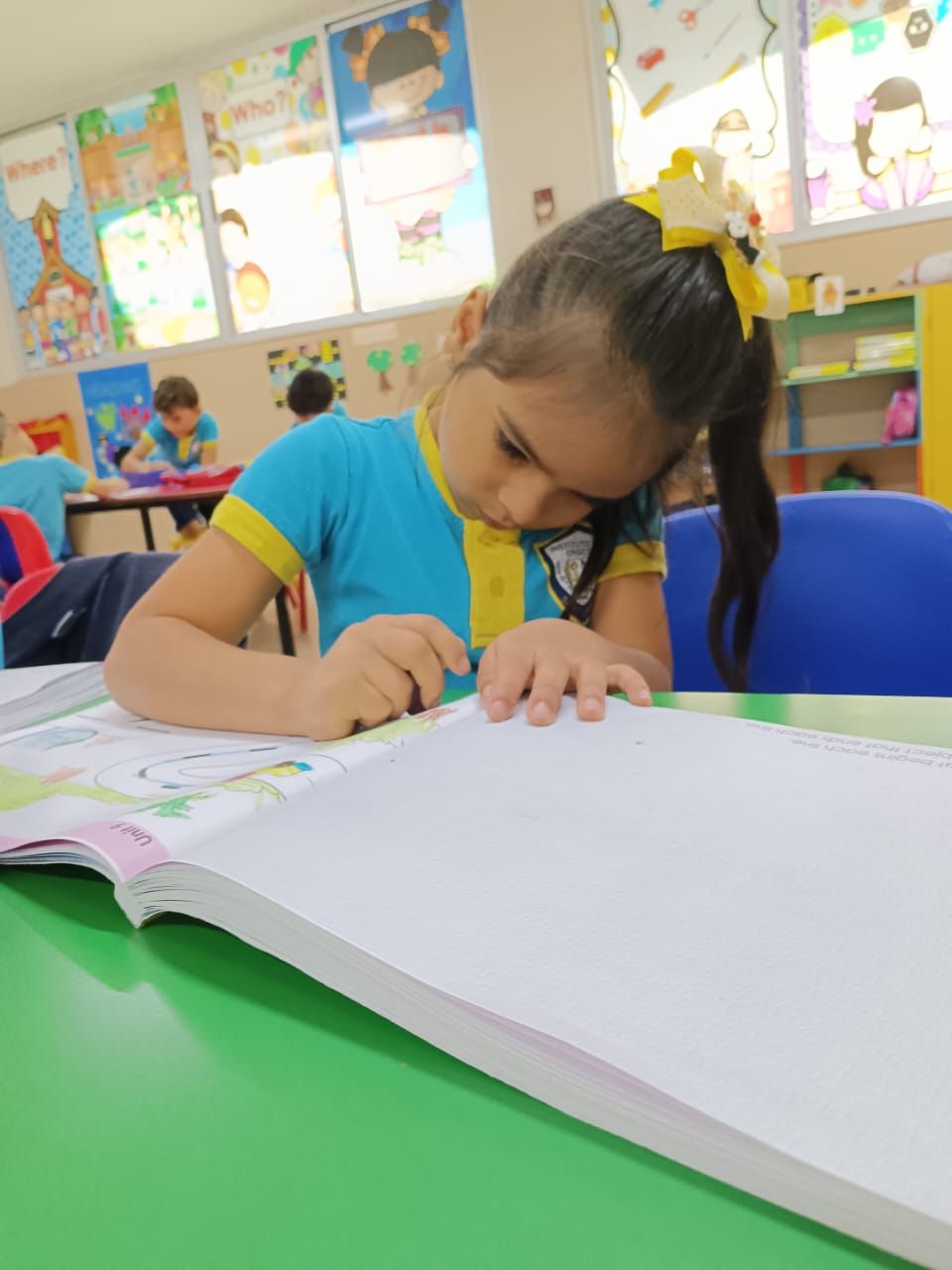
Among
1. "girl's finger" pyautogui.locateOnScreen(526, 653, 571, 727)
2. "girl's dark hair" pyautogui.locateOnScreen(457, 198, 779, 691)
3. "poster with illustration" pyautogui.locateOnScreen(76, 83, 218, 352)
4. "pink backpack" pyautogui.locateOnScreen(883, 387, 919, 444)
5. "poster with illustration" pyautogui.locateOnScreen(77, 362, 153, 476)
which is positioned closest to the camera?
"girl's finger" pyautogui.locateOnScreen(526, 653, 571, 727)

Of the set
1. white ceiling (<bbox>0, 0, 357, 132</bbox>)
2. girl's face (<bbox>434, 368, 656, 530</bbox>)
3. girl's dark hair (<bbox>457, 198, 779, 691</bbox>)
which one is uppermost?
white ceiling (<bbox>0, 0, 357, 132</bbox>)

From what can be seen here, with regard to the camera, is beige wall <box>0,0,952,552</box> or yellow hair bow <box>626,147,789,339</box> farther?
beige wall <box>0,0,952,552</box>

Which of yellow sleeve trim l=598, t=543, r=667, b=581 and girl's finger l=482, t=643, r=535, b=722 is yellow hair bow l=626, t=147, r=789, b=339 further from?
girl's finger l=482, t=643, r=535, b=722

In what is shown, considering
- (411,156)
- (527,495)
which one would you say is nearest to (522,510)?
(527,495)

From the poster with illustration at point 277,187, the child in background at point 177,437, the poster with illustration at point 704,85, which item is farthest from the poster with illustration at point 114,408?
the poster with illustration at point 704,85

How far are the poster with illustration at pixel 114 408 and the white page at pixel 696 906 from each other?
4956 millimetres

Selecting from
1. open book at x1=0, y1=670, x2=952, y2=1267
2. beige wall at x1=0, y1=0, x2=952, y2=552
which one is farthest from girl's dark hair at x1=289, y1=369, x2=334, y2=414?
open book at x1=0, y1=670, x2=952, y2=1267

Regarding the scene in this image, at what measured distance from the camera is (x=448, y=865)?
1.02ft

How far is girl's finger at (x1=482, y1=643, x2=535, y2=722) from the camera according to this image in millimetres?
492

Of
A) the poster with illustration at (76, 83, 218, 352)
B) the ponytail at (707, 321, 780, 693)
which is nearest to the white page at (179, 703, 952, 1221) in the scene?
the ponytail at (707, 321, 780, 693)

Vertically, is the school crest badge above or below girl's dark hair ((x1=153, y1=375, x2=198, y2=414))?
below

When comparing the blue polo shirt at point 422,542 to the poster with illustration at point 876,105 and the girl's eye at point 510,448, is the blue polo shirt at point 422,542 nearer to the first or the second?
the girl's eye at point 510,448

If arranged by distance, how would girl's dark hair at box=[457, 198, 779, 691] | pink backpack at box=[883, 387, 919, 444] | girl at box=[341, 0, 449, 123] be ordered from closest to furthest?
girl's dark hair at box=[457, 198, 779, 691] < pink backpack at box=[883, 387, 919, 444] < girl at box=[341, 0, 449, 123]

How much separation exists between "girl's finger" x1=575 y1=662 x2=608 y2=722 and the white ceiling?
4.28 m
